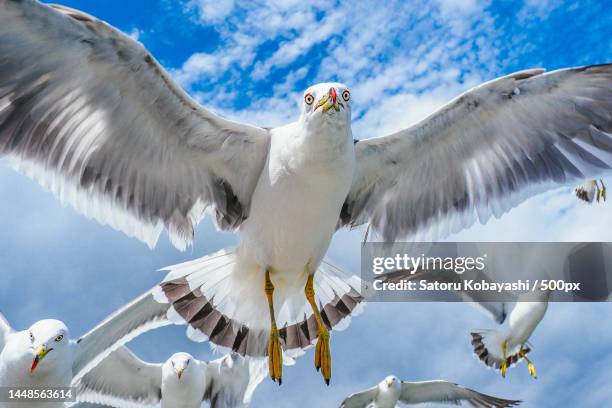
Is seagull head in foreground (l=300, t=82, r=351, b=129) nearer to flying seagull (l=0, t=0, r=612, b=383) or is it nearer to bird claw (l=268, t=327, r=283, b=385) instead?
flying seagull (l=0, t=0, r=612, b=383)

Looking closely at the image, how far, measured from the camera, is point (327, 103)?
4277 millimetres

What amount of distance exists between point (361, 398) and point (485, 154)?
538 centimetres

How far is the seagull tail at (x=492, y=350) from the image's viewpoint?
33.6ft

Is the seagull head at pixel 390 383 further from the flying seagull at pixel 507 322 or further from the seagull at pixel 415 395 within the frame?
the flying seagull at pixel 507 322

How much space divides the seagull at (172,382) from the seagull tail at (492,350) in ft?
11.4

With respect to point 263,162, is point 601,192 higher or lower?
higher

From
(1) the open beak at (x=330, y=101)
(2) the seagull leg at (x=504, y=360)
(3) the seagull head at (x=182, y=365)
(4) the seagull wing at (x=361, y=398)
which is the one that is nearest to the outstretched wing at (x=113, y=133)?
(1) the open beak at (x=330, y=101)

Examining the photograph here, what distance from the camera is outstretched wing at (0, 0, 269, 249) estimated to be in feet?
14.1

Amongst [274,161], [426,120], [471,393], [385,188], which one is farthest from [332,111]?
[471,393]

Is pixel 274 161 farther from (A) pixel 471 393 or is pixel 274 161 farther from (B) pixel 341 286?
(A) pixel 471 393

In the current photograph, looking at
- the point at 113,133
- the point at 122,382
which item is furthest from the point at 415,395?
the point at 113,133

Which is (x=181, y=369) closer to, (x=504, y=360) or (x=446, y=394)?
(x=446, y=394)

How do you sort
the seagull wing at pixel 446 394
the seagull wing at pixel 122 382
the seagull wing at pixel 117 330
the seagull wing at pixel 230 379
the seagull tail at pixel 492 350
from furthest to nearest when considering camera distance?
the seagull tail at pixel 492 350, the seagull wing at pixel 446 394, the seagull wing at pixel 230 379, the seagull wing at pixel 122 382, the seagull wing at pixel 117 330

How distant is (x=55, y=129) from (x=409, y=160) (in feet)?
7.21
